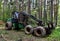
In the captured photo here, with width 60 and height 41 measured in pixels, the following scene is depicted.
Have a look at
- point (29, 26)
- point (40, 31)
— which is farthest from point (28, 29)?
point (40, 31)

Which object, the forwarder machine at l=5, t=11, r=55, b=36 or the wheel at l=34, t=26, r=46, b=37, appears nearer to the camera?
the wheel at l=34, t=26, r=46, b=37

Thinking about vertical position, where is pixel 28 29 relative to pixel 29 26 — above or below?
below

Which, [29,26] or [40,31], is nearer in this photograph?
[40,31]

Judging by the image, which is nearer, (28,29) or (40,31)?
(40,31)

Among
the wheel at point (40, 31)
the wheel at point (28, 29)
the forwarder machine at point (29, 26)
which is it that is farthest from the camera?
the wheel at point (28, 29)

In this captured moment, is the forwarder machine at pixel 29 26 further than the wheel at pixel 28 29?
Answer: No

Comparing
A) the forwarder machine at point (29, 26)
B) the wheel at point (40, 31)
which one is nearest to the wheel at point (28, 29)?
the forwarder machine at point (29, 26)

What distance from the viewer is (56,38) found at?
6.91 meters

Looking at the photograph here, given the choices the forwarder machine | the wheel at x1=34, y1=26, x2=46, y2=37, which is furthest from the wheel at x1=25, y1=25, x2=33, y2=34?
the wheel at x1=34, y1=26, x2=46, y2=37

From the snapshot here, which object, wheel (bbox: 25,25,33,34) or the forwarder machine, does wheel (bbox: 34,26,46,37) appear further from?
wheel (bbox: 25,25,33,34)

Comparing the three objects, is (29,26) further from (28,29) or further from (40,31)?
(40,31)

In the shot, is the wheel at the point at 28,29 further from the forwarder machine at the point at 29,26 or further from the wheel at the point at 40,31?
the wheel at the point at 40,31

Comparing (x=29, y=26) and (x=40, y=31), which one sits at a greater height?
(x=29, y=26)

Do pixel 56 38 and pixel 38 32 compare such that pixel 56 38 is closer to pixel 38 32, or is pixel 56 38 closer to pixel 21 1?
pixel 38 32
